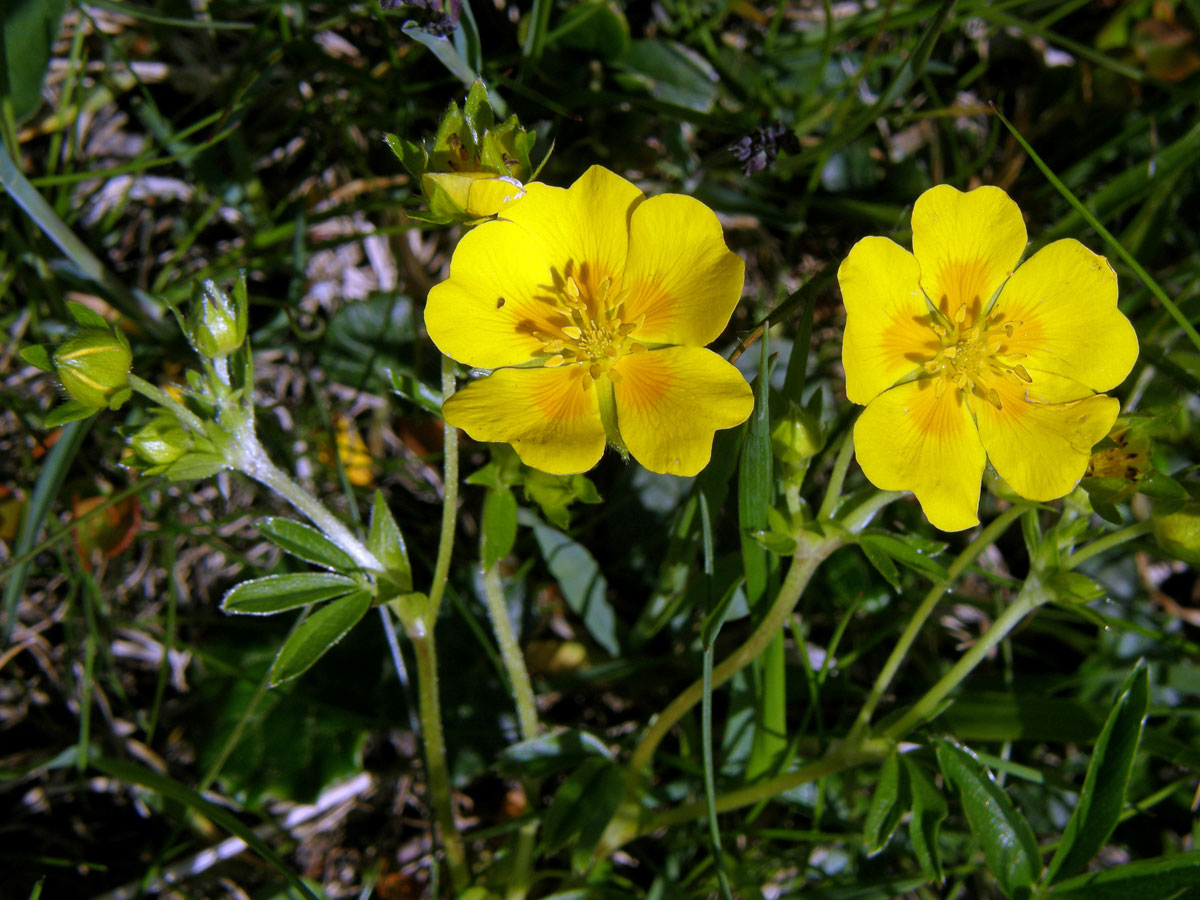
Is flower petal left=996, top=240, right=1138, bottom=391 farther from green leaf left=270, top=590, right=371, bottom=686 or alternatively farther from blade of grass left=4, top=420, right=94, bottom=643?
blade of grass left=4, top=420, right=94, bottom=643

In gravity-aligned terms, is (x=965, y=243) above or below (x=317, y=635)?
above

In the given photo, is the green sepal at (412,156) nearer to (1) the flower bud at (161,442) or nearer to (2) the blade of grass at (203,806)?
(1) the flower bud at (161,442)

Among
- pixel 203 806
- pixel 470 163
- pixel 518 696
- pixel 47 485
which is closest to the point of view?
pixel 470 163

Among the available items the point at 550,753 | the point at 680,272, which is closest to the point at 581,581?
the point at 550,753

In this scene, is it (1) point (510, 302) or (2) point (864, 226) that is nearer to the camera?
(1) point (510, 302)

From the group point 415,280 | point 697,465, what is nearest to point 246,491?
point 415,280

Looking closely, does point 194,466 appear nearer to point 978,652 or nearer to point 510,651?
point 510,651

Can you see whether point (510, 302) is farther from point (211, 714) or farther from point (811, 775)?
point (211, 714)
